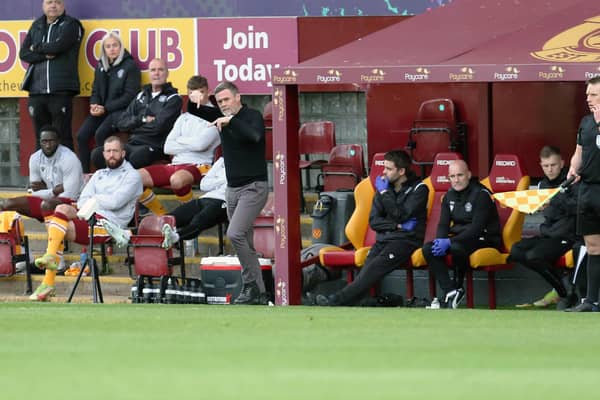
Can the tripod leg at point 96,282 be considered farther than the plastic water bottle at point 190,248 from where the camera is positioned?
No

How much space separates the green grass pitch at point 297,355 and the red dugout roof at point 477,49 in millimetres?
2299

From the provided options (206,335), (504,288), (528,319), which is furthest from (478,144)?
(206,335)

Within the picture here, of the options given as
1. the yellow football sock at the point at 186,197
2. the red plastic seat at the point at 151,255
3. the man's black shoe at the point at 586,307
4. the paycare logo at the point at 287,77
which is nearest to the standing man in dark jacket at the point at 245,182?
the paycare logo at the point at 287,77

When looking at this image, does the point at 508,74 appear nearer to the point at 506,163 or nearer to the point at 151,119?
the point at 506,163

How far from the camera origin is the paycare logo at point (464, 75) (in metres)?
13.4

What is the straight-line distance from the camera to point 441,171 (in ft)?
49.8

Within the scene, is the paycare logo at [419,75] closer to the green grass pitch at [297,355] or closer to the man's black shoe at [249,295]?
the man's black shoe at [249,295]

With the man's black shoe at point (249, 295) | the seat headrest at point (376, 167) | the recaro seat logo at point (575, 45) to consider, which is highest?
the recaro seat logo at point (575, 45)

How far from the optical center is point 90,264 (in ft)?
49.4

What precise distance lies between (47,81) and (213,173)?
116 inches

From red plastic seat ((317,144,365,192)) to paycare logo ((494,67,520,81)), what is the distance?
10.7ft

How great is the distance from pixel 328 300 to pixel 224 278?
107cm

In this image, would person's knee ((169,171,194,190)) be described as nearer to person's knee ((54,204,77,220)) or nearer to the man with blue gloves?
person's knee ((54,204,77,220))

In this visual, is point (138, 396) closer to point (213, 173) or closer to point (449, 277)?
point (449, 277)
